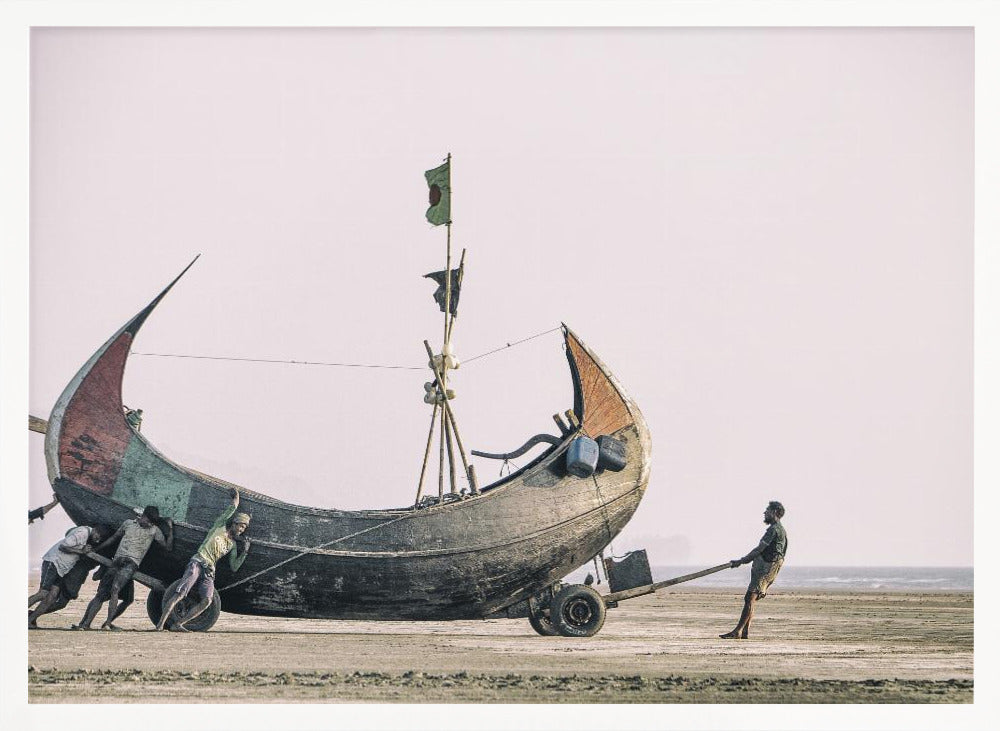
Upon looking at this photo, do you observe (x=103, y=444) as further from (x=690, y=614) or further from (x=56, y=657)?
(x=690, y=614)

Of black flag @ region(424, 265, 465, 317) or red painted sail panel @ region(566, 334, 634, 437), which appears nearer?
red painted sail panel @ region(566, 334, 634, 437)

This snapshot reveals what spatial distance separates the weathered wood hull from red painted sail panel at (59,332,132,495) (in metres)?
0.01

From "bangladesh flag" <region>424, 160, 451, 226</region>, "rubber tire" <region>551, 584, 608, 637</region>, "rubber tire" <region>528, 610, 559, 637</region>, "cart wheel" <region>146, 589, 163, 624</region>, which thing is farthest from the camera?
"bangladesh flag" <region>424, 160, 451, 226</region>

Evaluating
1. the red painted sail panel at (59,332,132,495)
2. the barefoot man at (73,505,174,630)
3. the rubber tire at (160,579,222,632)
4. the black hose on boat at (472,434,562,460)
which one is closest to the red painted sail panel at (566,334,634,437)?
the black hose on boat at (472,434,562,460)

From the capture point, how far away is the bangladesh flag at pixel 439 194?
1716cm

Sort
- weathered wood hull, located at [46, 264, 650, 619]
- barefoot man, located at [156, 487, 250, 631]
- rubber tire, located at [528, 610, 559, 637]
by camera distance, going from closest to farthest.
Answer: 1. barefoot man, located at [156, 487, 250, 631]
2. weathered wood hull, located at [46, 264, 650, 619]
3. rubber tire, located at [528, 610, 559, 637]

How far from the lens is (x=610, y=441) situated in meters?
16.3

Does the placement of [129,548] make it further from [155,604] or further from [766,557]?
[766,557]

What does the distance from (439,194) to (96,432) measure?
4.89 m

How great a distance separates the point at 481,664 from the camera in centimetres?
1326

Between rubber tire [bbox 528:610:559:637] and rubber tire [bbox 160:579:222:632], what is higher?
rubber tire [bbox 160:579:222:632]

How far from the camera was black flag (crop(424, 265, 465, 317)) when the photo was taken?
17.4 meters

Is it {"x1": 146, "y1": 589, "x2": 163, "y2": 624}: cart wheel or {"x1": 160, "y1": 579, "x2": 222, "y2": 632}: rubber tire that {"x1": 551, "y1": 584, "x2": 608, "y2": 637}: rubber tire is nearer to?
{"x1": 160, "y1": 579, "x2": 222, "y2": 632}: rubber tire
